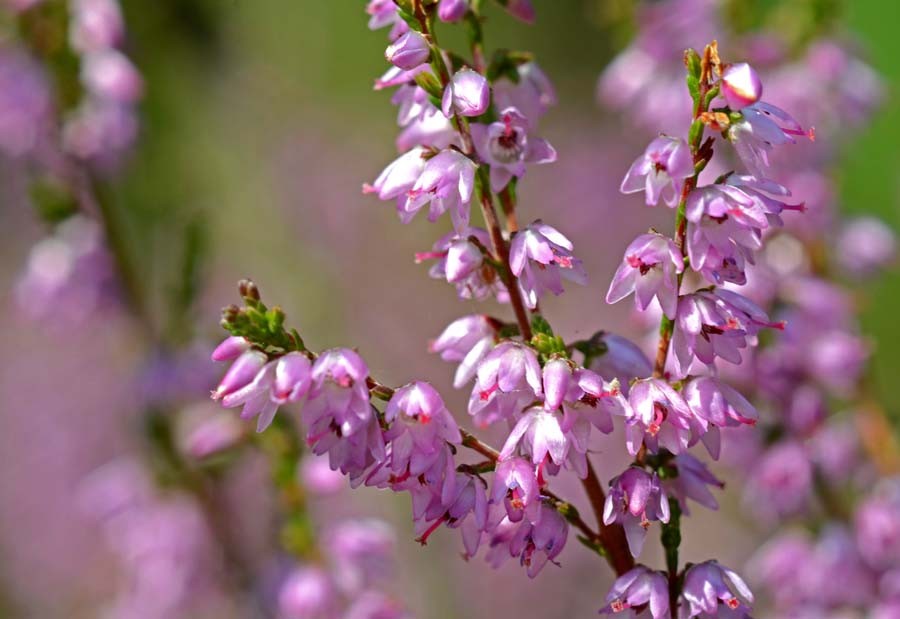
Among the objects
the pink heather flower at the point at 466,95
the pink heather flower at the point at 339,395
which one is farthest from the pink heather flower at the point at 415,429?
the pink heather flower at the point at 466,95

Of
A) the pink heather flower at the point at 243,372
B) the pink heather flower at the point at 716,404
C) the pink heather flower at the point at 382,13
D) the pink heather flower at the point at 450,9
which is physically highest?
the pink heather flower at the point at 382,13

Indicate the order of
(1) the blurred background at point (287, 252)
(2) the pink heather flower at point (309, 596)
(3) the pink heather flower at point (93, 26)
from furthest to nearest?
(1) the blurred background at point (287, 252), (3) the pink heather flower at point (93, 26), (2) the pink heather flower at point (309, 596)

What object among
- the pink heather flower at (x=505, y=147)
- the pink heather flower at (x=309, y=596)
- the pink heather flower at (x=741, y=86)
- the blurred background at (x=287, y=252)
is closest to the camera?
the pink heather flower at (x=741, y=86)

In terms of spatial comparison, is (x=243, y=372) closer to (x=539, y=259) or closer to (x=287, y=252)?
(x=539, y=259)

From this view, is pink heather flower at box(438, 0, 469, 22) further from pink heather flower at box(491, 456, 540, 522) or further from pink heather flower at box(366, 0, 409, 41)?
pink heather flower at box(491, 456, 540, 522)

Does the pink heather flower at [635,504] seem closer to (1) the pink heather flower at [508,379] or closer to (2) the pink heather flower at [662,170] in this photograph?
(1) the pink heather flower at [508,379]

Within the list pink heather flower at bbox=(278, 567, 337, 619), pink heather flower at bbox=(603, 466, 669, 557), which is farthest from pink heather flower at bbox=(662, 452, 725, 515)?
pink heather flower at bbox=(278, 567, 337, 619)

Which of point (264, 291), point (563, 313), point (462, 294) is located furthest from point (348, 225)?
point (462, 294)

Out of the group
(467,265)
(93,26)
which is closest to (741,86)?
(467,265)

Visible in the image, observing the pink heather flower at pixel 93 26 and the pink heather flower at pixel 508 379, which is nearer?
the pink heather flower at pixel 508 379
